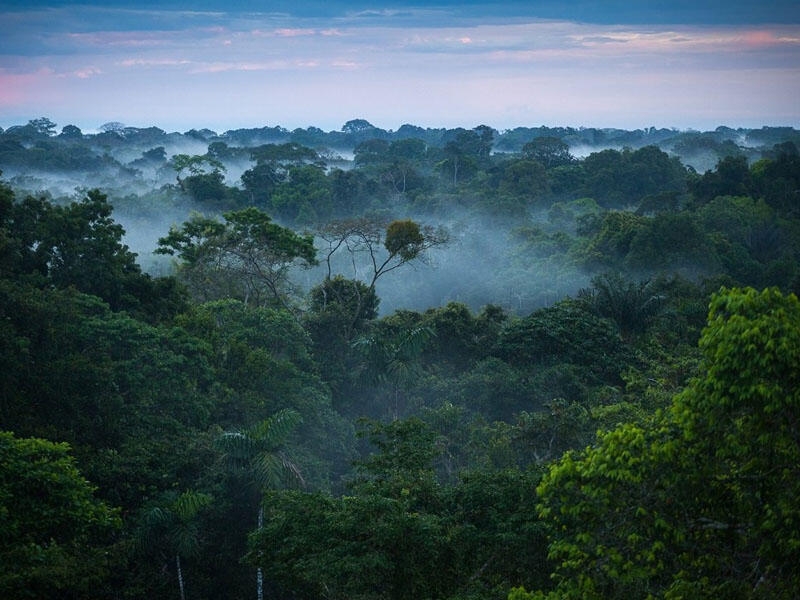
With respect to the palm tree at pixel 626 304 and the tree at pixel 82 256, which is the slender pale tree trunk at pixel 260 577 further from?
the palm tree at pixel 626 304

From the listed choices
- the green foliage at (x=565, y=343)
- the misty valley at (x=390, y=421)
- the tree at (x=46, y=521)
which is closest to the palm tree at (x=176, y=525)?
the misty valley at (x=390, y=421)

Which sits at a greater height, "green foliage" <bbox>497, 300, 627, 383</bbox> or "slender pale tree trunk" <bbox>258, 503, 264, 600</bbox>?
"green foliage" <bbox>497, 300, 627, 383</bbox>

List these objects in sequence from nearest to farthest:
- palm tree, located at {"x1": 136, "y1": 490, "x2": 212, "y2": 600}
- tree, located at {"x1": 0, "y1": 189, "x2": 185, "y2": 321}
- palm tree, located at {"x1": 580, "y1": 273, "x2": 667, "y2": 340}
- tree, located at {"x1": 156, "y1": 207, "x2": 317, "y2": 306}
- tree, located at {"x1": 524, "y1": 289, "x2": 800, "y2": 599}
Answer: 1. tree, located at {"x1": 524, "y1": 289, "x2": 800, "y2": 599}
2. palm tree, located at {"x1": 136, "y1": 490, "x2": 212, "y2": 600}
3. tree, located at {"x1": 0, "y1": 189, "x2": 185, "y2": 321}
4. tree, located at {"x1": 156, "y1": 207, "x2": 317, "y2": 306}
5. palm tree, located at {"x1": 580, "y1": 273, "x2": 667, "y2": 340}

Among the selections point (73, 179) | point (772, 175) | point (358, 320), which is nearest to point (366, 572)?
point (358, 320)

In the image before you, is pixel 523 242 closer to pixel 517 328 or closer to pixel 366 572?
pixel 517 328

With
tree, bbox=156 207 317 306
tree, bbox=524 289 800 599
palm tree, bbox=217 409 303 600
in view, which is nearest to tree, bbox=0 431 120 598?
palm tree, bbox=217 409 303 600

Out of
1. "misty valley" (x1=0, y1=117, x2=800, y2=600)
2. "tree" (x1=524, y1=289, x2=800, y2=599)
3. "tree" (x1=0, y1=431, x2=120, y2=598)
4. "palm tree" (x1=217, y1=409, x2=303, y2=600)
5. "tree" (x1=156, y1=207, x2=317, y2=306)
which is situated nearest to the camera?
"tree" (x1=524, y1=289, x2=800, y2=599)

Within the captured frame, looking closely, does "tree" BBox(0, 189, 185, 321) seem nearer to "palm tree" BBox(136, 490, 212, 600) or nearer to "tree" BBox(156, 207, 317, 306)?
"tree" BBox(156, 207, 317, 306)
